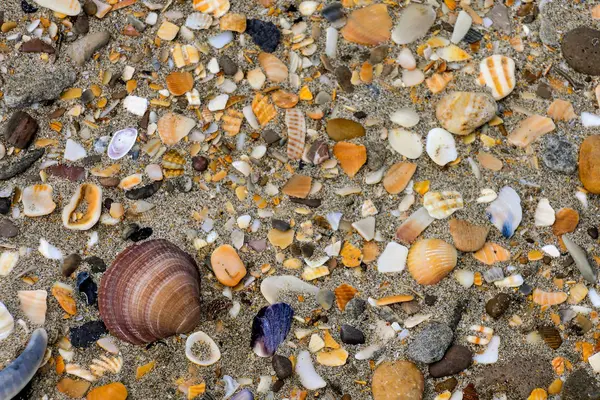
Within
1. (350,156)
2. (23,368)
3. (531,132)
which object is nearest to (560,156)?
(531,132)

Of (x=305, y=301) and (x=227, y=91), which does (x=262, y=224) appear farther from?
(x=227, y=91)

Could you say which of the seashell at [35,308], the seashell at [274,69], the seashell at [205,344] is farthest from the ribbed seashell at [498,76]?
the seashell at [35,308]

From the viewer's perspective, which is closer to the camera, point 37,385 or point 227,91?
point 37,385

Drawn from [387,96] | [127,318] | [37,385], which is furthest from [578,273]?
[37,385]

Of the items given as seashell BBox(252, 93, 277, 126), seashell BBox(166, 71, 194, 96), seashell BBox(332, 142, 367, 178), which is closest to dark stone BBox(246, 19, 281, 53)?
seashell BBox(252, 93, 277, 126)

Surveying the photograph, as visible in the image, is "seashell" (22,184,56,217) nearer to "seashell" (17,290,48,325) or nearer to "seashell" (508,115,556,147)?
"seashell" (17,290,48,325)

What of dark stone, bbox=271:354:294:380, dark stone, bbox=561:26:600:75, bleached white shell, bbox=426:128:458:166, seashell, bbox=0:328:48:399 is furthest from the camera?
dark stone, bbox=561:26:600:75

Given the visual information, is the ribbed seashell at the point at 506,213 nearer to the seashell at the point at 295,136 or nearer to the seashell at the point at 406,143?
the seashell at the point at 406,143

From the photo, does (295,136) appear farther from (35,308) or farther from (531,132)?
(35,308)
